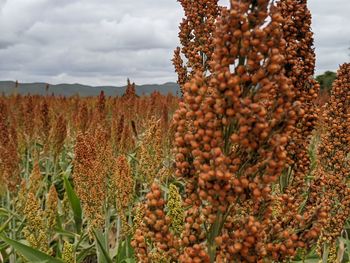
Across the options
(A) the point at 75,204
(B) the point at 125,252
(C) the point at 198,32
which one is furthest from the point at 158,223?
(A) the point at 75,204

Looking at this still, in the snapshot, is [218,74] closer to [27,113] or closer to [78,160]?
[78,160]

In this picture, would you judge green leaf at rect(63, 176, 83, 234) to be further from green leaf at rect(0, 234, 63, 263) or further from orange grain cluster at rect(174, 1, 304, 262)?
orange grain cluster at rect(174, 1, 304, 262)

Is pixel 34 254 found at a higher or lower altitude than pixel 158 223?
lower

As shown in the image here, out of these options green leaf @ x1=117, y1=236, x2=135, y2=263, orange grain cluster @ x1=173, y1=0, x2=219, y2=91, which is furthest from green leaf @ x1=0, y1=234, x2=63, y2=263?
orange grain cluster @ x1=173, y1=0, x2=219, y2=91

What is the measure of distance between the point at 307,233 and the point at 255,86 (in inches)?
22.5

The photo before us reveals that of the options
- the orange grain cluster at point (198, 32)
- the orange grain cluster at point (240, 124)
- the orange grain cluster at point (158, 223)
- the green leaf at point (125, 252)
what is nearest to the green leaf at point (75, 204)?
the green leaf at point (125, 252)

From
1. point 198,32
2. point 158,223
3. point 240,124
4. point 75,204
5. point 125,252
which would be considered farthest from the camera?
point 75,204

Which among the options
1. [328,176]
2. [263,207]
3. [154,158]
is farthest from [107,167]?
[263,207]

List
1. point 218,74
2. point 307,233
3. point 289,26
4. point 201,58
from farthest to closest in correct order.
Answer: point 201,58, point 289,26, point 307,233, point 218,74

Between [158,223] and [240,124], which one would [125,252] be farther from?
[240,124]

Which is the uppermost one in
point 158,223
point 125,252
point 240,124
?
point 240,124

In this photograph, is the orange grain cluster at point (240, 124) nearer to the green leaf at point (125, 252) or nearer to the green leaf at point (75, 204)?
the green leaf at point (125, 252)

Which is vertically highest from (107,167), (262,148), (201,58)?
(201,58)

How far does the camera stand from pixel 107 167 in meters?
4.25
